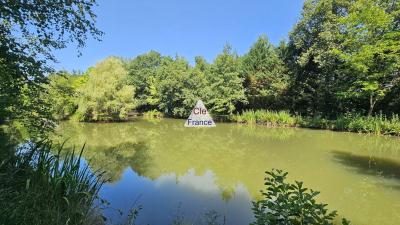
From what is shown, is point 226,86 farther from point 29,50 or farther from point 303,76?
point 29,50

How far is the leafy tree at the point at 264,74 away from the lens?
22406mm

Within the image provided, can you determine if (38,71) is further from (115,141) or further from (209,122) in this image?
(115,141)

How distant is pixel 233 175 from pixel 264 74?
54.3 feet

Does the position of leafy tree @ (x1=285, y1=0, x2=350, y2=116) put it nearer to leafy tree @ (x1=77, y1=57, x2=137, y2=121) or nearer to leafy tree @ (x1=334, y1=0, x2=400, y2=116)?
leafy tree @ (x1=334, y1=0, x2=400, y2=116)

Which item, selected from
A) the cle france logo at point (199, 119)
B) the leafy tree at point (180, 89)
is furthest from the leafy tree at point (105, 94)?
the cle france logo at point (199, 119)

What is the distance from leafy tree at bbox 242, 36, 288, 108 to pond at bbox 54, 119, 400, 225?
1046 centimetres

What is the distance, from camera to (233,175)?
717 centimetres

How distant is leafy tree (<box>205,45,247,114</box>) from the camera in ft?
75.9

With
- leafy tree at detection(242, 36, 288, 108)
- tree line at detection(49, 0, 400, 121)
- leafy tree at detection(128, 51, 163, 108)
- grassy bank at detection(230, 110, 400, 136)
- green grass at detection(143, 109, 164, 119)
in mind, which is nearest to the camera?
grassy bank at detection(230, 110, 400, 136)

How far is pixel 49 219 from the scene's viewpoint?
104 inches

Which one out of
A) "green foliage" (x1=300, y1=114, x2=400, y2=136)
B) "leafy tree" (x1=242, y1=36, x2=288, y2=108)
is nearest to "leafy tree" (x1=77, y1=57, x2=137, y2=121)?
"leafy tree" (x1=242, y1=36, x2=288, y2=108)

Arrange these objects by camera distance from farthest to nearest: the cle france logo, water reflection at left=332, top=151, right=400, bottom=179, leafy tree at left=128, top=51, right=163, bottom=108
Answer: leafy tree at left=128, top=51, right=163, bottom=108 → water reflection at left=332, top=151, right=400, bottom=179 → the cle france logo

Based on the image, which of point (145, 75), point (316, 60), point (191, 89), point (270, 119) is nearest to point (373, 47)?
point (316, 60)

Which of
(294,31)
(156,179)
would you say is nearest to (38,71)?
(156,179)
